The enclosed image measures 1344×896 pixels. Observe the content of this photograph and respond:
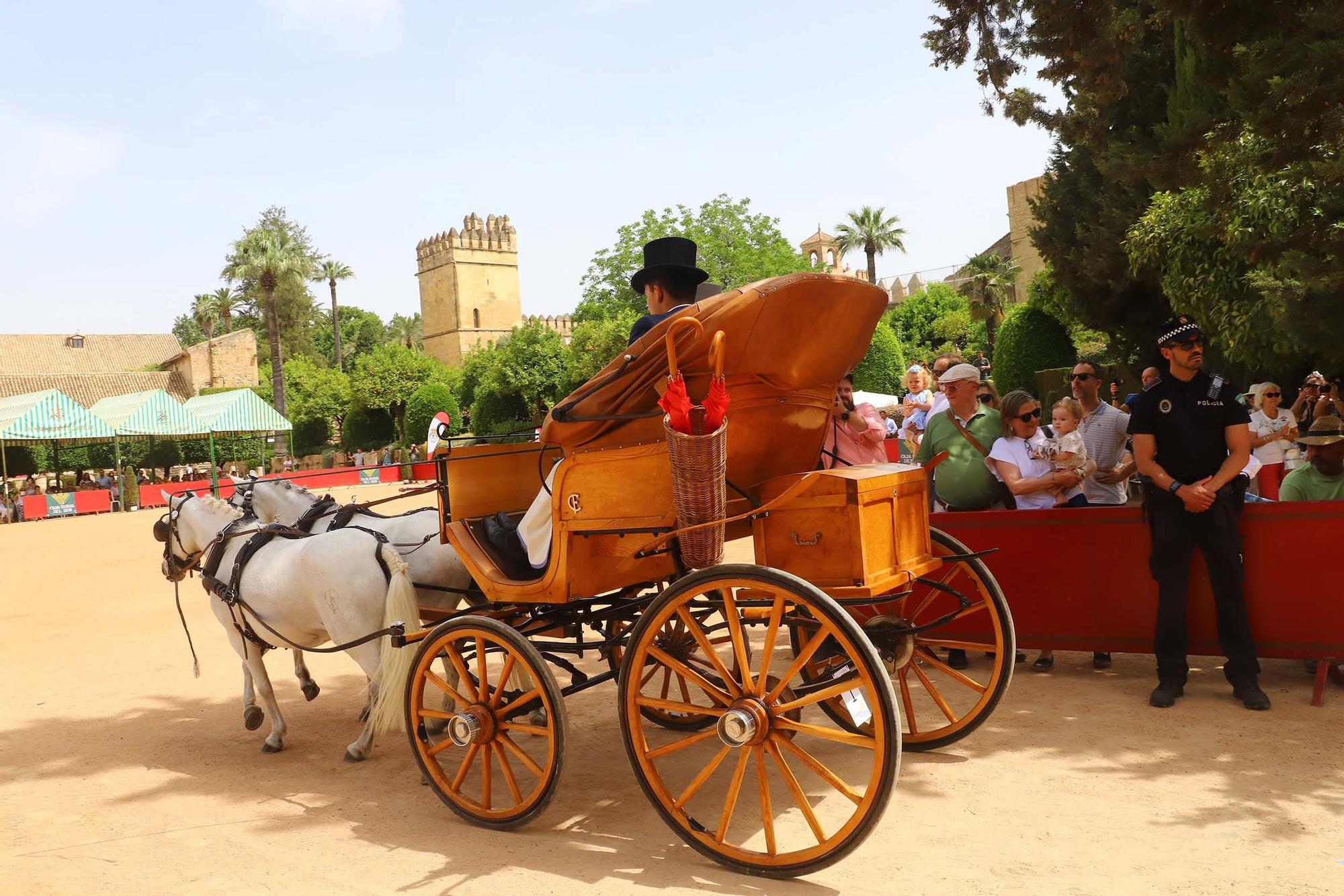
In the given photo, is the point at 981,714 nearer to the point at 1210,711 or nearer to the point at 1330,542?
the point at 1210,711

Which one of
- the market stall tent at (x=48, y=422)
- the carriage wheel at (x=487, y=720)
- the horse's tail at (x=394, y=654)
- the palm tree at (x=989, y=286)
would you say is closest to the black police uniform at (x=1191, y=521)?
the carriage wheel at (x=487, y=720)

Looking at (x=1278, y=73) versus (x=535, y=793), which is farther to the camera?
(x=1278, y=73)

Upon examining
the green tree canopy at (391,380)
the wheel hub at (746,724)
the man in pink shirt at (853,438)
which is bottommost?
the wheel hub at (746,724)

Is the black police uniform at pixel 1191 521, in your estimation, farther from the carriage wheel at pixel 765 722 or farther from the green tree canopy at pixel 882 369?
the green tree canopy at pixel 882 369

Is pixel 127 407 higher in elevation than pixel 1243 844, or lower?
higher

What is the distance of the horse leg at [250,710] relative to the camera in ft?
19.4

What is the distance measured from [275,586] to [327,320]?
87186mm

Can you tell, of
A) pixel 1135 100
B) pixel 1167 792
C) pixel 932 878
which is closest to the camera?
pixel 932 878

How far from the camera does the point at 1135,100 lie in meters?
19.1

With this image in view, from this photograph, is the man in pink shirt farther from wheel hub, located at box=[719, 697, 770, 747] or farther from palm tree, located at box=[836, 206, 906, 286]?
palm tree, located at box=[836, 206, 906, 286]

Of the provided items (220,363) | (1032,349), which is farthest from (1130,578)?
(220,363)

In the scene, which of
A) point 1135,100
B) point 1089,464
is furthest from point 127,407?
point 1089,464

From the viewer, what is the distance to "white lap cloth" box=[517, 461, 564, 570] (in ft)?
14.7

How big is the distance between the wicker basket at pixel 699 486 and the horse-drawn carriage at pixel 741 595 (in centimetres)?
7
